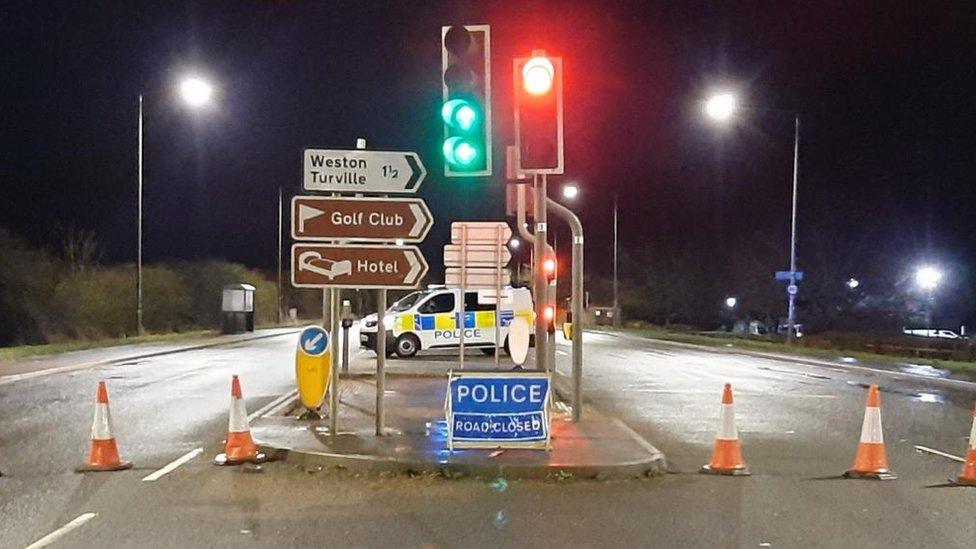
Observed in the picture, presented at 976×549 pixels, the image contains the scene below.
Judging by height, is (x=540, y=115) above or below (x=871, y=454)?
above

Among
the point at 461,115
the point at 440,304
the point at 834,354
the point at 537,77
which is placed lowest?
the point at 834,354

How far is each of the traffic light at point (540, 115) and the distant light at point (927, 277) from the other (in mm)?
52110

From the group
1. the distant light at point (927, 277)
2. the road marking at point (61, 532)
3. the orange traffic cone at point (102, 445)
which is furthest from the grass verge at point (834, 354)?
the road marking at point (61, 532)

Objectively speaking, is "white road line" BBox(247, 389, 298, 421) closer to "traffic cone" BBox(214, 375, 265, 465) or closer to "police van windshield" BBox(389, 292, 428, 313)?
→ "traffic cone" BBox(214, 375, 265, 465)

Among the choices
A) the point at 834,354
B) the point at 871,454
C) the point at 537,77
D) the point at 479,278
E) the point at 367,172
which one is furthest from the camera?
the point at 834,354

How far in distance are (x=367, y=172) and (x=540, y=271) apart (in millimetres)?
2502

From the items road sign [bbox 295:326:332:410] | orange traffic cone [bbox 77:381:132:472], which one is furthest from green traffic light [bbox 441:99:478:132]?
orange traffic cone [bbox 77:381:132:472]

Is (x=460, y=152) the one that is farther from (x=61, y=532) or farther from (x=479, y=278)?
(x=479, y=278)

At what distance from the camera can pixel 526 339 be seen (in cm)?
1285

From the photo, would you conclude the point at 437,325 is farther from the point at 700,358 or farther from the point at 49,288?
the point at 49,288

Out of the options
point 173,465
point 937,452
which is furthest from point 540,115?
point 937,452

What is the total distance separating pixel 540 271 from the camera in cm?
1223

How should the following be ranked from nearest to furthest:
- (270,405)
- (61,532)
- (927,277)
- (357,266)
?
1. (61,532)
2. (357,266)
3. (270,405)
4. (927,277)

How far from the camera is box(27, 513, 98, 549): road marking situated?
6.94m
